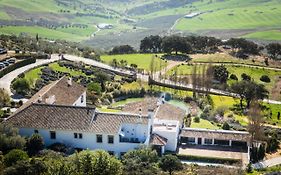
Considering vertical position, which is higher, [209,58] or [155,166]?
[209,58]

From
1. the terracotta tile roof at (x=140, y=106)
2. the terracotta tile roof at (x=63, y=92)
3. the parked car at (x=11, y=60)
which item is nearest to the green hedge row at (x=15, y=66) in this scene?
the parked car at (x=11, y=60)

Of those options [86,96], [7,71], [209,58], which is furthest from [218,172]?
[209,58]

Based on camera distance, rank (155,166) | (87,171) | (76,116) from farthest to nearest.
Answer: (76,116)
(155,166)
(87,171)

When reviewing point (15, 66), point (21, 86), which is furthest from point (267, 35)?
point (21, 86)

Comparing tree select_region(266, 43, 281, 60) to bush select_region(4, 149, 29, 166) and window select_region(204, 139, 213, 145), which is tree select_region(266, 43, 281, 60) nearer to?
window select_region(204, 139, 213, 145)

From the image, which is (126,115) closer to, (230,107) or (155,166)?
(155,166)
